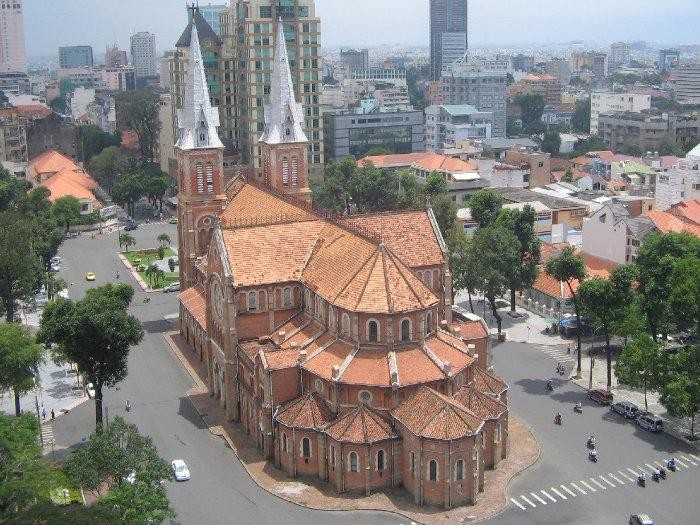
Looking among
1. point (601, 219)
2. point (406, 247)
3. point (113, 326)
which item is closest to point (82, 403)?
point (113, 326)

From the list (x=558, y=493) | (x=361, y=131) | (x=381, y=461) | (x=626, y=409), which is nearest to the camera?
(x=558, y=493)

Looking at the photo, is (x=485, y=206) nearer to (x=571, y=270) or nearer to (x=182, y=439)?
(x=571, y=270)

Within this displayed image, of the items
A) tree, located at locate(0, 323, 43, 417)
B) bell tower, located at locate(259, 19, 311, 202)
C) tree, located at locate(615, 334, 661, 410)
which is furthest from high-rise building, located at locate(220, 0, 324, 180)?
tree, located at locate(615, 334, 661, 410)

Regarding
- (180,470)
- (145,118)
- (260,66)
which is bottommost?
(180,470)

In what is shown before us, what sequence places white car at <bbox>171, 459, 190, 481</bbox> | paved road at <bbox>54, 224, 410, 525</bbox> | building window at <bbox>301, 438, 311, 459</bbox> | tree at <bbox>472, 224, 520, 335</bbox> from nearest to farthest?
paved road at <bbox>54, 224, 410, 525</bbox> < building window at <bbox>301, 438, 311, 459</bbox> < white car at <bbox>171, 459, 190, 481</bbox> < tree at <bbox>472, 224, 520, 335</bbox>

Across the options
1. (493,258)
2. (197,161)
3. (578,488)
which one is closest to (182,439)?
(578,488)

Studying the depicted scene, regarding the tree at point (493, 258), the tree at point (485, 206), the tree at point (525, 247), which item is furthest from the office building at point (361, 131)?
the tree at point (493, 258)

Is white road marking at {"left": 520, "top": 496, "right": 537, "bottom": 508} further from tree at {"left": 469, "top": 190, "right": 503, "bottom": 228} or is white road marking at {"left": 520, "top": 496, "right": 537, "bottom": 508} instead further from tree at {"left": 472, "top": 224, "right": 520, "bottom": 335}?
tree at {"left": 469, "top": 190, "right": 503, "bottom": 228}

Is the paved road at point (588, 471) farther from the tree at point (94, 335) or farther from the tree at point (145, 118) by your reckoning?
the tree at point (145, 118)
